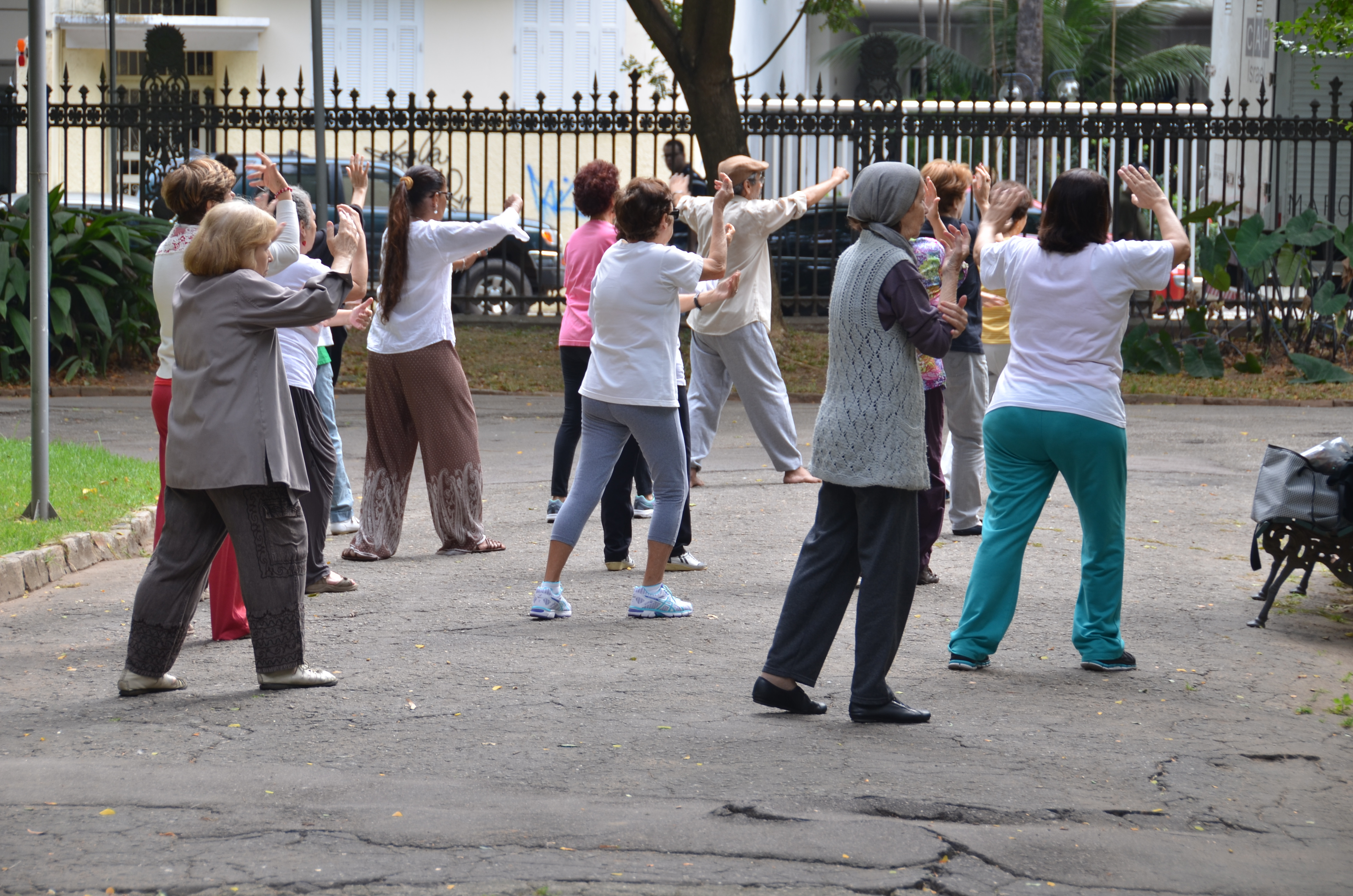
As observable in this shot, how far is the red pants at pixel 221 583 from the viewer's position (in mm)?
5910

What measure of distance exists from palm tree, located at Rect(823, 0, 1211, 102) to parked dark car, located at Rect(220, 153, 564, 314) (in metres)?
15.8

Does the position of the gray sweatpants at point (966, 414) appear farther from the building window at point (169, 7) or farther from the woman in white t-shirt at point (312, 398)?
the building window at point (169, 7)

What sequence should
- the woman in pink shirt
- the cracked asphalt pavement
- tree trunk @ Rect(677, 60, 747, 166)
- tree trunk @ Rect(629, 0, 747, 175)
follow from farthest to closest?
tree trunk @ Rect(677, 60, 747, 166) → tree trunk @ Rect(629, 0, 747, 175) → the woman in pink shirt → the cracked asphalt pavement

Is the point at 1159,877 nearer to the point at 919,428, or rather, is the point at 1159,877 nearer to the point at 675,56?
the point at 919,428

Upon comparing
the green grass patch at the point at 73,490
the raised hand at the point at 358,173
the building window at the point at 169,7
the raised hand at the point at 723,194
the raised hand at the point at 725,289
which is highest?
Answer: the building window at the point at 169,7

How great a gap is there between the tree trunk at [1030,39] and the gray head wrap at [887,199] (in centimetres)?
1973

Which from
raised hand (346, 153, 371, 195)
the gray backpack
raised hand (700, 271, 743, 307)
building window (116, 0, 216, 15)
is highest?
building window (116, 0, 216, 15)

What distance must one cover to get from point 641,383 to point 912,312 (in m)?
1.71

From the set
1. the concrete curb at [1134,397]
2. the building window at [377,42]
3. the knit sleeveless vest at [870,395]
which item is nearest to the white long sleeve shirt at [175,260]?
the knit sleeveless vest at [870,395]

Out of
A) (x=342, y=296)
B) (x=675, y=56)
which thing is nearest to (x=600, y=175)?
(x=342, y=296)

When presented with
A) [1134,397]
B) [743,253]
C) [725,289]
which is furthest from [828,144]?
[725,289]

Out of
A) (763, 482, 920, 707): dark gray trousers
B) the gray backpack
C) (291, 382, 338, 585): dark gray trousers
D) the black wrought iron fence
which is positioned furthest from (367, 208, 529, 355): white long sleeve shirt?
the black wrought iron fence

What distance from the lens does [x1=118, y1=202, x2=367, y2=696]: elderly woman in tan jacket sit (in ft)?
16.4

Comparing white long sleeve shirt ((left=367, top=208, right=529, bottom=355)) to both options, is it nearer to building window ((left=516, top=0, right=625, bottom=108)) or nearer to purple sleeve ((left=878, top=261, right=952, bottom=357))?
purple sleeve ((left=878, top=261, right=952, bottom=357))
